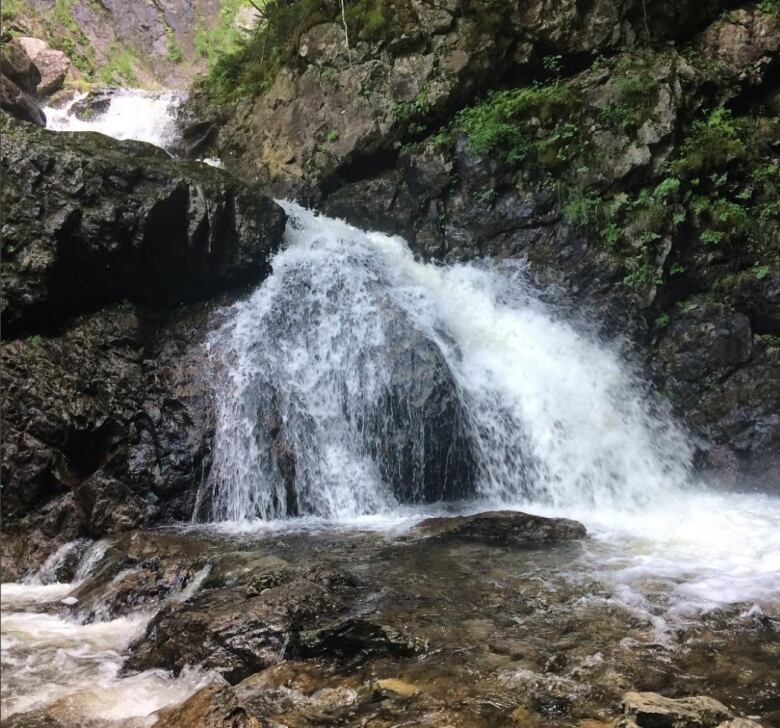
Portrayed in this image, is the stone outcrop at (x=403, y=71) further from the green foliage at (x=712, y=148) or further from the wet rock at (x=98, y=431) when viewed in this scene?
the wet rock at (x=98, y=431)

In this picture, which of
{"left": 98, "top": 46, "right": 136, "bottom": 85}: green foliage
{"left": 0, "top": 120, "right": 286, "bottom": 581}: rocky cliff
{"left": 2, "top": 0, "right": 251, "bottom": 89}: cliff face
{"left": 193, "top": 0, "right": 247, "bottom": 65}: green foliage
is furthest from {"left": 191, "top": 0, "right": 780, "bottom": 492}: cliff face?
{"left": 193, "top": 0, "right": 247, "bottom": 65}: green foliage

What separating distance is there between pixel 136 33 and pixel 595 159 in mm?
23017

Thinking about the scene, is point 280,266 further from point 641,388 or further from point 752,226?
point 752,226

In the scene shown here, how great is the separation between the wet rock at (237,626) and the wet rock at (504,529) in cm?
204

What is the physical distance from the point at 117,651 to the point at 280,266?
7.30 m

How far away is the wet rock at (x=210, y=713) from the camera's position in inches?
117

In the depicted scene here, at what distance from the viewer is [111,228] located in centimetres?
850

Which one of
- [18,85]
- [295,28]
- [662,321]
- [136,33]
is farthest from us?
[136,33]

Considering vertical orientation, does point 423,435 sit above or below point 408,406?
below

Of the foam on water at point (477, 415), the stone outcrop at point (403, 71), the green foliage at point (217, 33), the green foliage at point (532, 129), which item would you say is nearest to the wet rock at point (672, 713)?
the foam on water at point (477, 415)

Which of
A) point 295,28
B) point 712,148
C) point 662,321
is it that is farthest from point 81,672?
point 295,28

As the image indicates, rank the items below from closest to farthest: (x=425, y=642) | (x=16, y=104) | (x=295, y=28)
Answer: (x=425, y=642), (x=16, y=104), (x=295, y=28)

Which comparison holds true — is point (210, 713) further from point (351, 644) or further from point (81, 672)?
point (81, 672)

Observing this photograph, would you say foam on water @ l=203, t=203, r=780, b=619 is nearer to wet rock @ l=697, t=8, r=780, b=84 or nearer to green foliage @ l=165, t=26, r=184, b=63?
wet rock @ l=697, t=8, r=780, b=84
